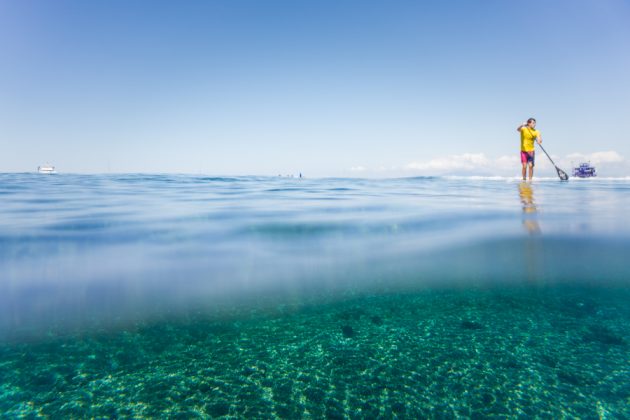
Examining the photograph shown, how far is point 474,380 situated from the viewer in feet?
9.59

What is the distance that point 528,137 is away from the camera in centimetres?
1798

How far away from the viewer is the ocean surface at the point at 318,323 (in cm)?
268

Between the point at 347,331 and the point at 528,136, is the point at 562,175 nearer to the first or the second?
the point at 528,136

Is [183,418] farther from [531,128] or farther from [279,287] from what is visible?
[531,128]

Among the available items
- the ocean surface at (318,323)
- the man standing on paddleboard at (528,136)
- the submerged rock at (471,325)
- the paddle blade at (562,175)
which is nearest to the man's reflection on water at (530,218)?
the ocean surface at (318,323)

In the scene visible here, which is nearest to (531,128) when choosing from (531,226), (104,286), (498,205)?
(498,205)

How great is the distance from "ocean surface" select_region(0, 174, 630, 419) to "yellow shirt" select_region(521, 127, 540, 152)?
42.2 ft

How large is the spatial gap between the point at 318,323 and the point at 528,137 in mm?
19697

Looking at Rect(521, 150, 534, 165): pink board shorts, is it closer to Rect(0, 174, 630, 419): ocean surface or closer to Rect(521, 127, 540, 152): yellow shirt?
Rect(521, 127, 540, 152): yellow shirt

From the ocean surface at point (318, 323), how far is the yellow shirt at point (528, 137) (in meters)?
12.9

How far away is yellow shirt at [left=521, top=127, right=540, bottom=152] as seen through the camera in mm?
17844

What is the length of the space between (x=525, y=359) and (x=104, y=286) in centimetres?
551

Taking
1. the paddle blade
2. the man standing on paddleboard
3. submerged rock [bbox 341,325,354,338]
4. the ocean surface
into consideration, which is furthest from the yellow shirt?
submerged rock [bbox 341,325,354,338]

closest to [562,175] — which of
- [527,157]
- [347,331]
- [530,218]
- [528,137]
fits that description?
[527,157]
